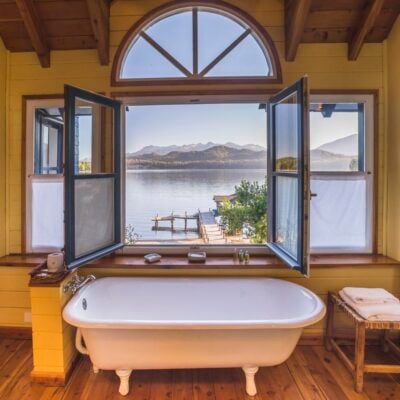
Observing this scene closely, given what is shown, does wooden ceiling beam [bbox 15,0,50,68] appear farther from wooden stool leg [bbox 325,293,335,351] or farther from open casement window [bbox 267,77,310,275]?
wooden stool leg [bbox 325,293,335,351]

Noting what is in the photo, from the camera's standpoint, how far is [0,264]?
2770mm

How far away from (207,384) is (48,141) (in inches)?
99.5

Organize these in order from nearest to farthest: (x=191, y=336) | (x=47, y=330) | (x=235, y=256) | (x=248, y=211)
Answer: (x=191, y=336), (x=47, y=330), (x=235, y=256), (x=248, y=211)

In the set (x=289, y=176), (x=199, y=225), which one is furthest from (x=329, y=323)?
(x=199, y=225)

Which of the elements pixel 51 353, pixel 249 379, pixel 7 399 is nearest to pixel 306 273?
pixel 249 379

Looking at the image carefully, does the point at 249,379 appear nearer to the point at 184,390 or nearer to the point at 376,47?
the point at 184,390

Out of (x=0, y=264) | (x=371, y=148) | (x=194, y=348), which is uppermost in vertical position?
(x=371, y=148)

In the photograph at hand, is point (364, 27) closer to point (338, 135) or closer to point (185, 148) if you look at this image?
point (338, 135)

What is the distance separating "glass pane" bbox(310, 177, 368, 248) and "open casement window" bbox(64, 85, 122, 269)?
185cm

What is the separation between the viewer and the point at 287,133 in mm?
2631

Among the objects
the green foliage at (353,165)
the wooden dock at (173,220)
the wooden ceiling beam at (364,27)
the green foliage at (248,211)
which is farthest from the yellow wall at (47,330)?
the wooden ceiling beam at (364,27)

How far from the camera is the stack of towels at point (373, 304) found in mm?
2170

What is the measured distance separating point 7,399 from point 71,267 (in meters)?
0.90

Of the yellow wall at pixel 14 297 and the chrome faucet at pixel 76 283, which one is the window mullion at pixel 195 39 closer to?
the chrome faucet at pixel 76 283
